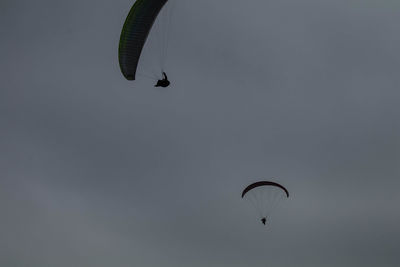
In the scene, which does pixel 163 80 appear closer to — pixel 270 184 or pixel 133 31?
pixel 133 31

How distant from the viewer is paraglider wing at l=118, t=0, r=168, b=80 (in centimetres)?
3584

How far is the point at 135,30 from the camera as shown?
37281 millimetres

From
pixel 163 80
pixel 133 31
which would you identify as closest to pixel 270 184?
pixel 163 80

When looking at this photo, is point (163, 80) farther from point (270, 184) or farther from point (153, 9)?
point (270, 184)

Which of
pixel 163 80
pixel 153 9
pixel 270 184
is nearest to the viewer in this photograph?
pixel 153 9

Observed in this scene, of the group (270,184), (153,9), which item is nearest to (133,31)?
(153,9)

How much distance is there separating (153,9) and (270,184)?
75.1ft

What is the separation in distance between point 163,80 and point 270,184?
17.5 m

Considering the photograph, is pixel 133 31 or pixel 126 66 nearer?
pixel 133 31

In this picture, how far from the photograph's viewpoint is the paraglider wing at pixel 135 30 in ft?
118

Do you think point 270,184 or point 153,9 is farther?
point 270,184

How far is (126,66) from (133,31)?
384 centimetres

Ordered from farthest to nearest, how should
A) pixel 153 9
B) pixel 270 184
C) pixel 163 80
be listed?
pixel 270 184 → pixel 163 80 → pixel 153 9

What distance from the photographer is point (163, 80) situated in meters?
38.9
